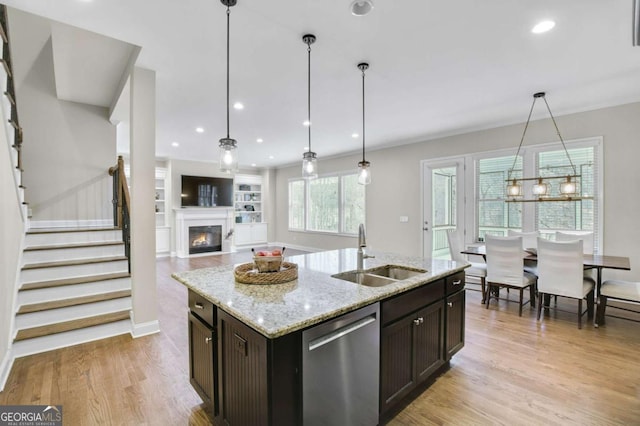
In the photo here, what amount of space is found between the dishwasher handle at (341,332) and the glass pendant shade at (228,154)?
146 centimetres

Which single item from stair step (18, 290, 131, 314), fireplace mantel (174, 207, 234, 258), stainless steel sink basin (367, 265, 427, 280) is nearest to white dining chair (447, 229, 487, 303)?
stainless steel sink basin (367, 265, 427, 280)

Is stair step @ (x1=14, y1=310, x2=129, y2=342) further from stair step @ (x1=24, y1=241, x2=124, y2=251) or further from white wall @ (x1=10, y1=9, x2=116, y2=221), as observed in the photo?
white wall @ (x1=10, y1=9, x2=116, y2=221)

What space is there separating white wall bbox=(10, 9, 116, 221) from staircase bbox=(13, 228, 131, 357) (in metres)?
1.03

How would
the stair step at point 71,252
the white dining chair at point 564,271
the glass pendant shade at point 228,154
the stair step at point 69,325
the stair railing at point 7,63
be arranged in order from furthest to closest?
the stair step at point 71,252 → the white dining chair at point 564,271 → the stair step at point 69,325 → the stair railing at point 7,63 → the glass pendant shade at point 228,154

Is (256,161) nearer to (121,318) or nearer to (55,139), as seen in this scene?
(55,139)

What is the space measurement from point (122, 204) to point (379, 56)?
3.88 m

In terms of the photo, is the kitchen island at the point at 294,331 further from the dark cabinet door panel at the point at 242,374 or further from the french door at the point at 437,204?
the french door at the point at 437,204

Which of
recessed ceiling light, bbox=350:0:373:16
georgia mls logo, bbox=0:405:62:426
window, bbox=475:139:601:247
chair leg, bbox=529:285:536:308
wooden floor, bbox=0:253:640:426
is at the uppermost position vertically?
recessed ceiling light, bbox=350:0:373:16

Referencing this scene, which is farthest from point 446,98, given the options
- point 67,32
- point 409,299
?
point 67,32

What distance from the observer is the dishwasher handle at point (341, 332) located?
1370mm

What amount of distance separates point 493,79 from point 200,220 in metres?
7.45

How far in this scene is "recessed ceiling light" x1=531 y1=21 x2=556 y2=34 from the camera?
2.27 m

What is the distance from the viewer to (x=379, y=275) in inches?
95.7

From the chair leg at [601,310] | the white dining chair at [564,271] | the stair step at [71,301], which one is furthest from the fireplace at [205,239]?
the chair leg at [601,310]
